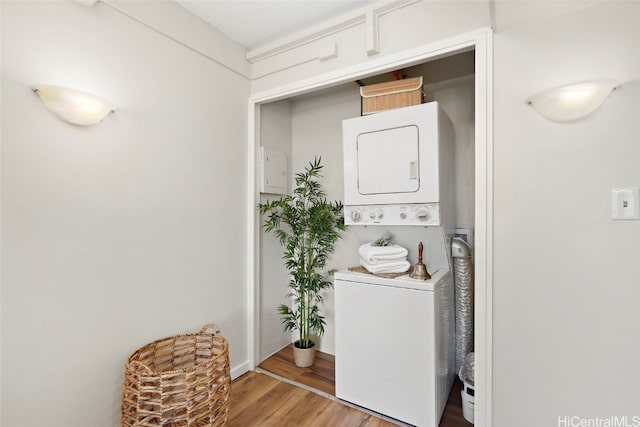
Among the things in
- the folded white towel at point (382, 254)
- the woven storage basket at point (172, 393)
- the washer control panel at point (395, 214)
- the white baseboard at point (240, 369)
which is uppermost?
the washer control panel at point (395, 214)

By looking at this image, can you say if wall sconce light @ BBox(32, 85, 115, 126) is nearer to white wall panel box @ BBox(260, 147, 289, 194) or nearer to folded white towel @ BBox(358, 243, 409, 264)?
white wall panel box @ BBox(260, 147, 289, 194)

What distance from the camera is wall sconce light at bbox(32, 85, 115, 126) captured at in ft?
4.22

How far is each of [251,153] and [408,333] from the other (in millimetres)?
1707

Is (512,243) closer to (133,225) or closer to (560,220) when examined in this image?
(560,220)

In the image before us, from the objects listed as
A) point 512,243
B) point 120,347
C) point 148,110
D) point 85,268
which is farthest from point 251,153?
point 512,243

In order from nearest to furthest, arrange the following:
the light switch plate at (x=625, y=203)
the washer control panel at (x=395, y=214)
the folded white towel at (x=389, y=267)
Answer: the light switch plate at (x=625, y=203) < the washer control panel at (x=395, y=214) < the folded white towel at (x=389, y=267)

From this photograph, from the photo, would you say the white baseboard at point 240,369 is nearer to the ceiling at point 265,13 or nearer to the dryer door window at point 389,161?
the dryer door window at point 389,161

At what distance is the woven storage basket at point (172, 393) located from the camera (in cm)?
138

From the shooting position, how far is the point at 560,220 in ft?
4.44

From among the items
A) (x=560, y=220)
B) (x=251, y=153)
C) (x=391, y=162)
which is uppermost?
(x=251, y=153)

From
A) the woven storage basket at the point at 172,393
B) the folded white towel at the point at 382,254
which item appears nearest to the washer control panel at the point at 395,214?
the folded white towel at the point at 382,254

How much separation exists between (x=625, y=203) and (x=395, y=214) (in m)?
1.00

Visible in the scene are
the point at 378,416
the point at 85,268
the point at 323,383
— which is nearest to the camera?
the point at 85,268

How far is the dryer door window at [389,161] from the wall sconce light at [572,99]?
1.96 feet
